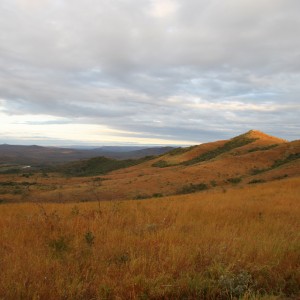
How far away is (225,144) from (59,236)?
4867 centimetres

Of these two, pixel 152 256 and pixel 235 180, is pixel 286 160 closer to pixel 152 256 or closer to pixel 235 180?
pixel 235 180

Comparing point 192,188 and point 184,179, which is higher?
point 184,179

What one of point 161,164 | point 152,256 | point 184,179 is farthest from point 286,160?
point 152,256

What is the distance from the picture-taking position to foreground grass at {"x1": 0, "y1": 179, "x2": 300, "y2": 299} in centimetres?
375

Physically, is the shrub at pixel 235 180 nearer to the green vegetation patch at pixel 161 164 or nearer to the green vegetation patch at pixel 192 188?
the green vegetation patch at pixel 192 188

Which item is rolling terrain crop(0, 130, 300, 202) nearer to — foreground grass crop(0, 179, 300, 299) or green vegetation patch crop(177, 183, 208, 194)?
green vegetation patch crop(177, 183, 208, 194)

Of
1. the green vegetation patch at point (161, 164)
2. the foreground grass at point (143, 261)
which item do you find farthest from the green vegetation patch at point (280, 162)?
the foreground grass at point (143, 261)

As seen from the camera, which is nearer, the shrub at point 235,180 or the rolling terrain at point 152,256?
the rolling terrain at point 152,256

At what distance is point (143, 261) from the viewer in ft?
14.3

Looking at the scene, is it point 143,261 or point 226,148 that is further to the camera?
point 226,148

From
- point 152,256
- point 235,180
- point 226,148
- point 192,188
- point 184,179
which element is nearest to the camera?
point 152,256

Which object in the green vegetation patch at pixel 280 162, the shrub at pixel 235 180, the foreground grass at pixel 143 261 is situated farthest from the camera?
the green vegetation patch at pixel 280 162

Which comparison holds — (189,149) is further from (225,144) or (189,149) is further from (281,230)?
(281,230)

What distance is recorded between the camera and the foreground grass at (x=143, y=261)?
3.75 metres
